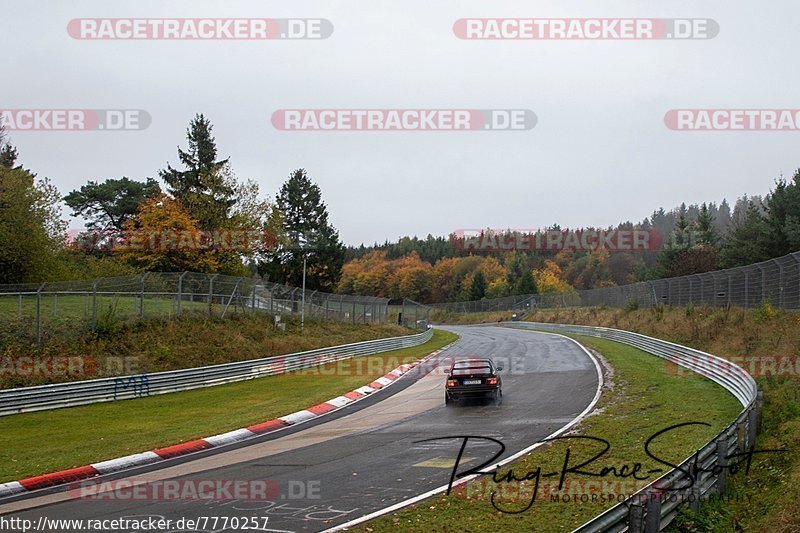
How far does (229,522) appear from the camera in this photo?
9.58 m

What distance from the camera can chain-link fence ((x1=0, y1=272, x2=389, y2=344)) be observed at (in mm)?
28250

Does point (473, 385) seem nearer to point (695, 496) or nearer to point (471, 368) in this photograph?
point (471, 368)

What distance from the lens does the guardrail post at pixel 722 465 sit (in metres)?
10.6

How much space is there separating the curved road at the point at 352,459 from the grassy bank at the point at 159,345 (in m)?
10.8

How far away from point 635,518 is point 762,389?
415 inches

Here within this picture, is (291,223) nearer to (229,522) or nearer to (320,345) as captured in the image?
(320,345)

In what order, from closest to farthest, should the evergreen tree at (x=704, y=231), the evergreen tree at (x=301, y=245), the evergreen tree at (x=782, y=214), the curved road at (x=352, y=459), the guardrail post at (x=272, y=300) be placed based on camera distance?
1. the curved road at (x=352, y=459)
2. the guardrail post at (x=272, y=300)
3. the evergreen tree at (x=782, y=214)
4. the evergreen tree at (x=301, y=245)
5. the evergreen tree at (x=704, y=231)

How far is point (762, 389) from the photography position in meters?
16.2

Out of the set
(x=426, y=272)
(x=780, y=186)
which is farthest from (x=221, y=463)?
(x=426, y=272)

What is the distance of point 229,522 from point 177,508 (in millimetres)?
1269

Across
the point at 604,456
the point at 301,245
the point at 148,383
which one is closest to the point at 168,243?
the point at 301,245

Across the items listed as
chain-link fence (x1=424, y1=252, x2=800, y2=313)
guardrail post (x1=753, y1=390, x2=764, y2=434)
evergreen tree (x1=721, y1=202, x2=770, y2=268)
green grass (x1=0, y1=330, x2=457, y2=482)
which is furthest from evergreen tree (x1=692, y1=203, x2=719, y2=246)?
guardrail post (x1=753, y1=390, x2=764, y2=434)

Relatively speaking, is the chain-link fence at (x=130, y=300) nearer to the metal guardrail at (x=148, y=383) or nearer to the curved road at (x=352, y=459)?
the metal guardrail at (x=148, y=383)

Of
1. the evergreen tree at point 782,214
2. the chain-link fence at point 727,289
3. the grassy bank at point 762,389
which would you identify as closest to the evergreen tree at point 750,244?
the evergreen tree at point 782,214
